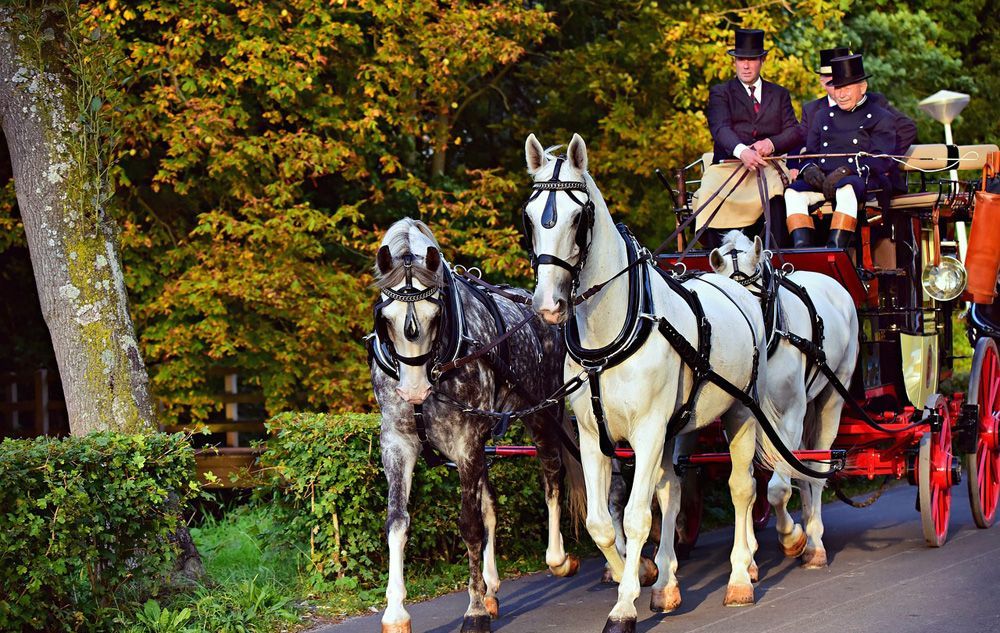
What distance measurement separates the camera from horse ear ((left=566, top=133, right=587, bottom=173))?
6.29 metres

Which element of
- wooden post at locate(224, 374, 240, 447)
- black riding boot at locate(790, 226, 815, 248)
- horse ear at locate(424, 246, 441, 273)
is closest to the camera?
horse ear at locate(424, 246, 441, 273)

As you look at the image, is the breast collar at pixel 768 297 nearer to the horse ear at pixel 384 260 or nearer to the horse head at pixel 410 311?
the horse head at pixel 410 311

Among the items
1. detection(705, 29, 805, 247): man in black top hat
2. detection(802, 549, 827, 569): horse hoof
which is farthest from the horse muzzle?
detection(705, 29, 805, 247): man in black top hat

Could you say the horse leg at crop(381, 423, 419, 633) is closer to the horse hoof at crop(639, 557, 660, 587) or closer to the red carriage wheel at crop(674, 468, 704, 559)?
the horse hoof at crop(639, 557, 660, 587)

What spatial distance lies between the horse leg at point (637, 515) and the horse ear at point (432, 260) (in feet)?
4.32

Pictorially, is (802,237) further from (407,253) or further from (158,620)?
(158,620)

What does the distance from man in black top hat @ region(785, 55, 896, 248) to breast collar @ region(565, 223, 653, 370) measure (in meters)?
2.91

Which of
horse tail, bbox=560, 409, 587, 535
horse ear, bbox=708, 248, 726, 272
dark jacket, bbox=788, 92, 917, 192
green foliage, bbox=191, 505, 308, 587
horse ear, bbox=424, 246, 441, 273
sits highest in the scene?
dark jacket, bbox=788, 92, 917, 192

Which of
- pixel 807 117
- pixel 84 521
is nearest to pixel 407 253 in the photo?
pixel 84 521

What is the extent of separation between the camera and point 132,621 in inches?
267

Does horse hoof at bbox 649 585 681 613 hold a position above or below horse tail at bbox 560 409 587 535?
below

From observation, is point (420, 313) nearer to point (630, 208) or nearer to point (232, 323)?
point (232, 323)

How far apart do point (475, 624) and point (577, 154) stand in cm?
249

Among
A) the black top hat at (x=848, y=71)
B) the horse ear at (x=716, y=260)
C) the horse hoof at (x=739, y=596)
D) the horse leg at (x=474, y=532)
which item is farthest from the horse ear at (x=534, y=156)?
the black top hat at (x=848, y=71)
